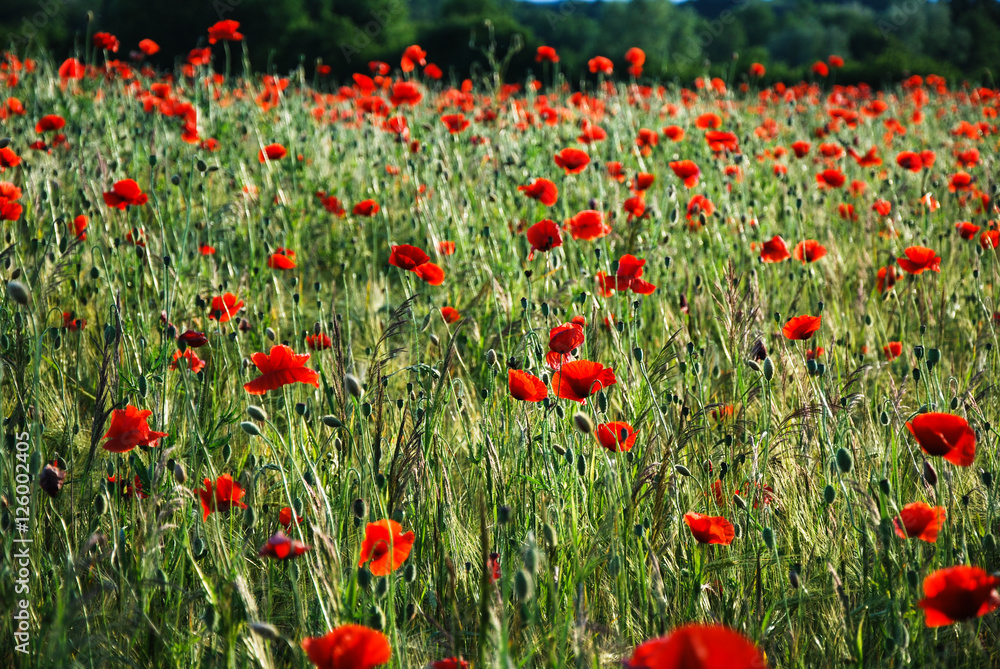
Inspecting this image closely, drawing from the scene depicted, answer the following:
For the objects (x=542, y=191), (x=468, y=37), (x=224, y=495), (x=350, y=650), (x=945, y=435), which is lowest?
(x=224, y=495)

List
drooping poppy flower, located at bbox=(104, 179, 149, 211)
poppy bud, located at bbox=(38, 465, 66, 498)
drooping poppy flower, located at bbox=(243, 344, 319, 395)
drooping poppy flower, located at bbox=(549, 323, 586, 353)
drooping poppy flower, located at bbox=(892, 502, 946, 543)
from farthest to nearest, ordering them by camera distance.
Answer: drooping poppy flower, located at bbox=(104, 179, 149, 211), drooping poppy flower, located at bbox=(549, 323, 586, 353), drooping poppy flower, located at bbox=(243, 344, 319, 395), poppy bud, located at bbox=(38, 465, 66, 498), drooping poppy flower, located at bbox=(892, 502, 946, 543)

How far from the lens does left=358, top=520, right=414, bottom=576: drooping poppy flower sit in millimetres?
1089

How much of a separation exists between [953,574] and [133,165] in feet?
12.5

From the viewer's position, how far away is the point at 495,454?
1372 mm

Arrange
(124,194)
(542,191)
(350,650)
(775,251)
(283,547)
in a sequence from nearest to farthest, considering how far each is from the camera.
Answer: (350,650) < (283,547) < (124,194) < (775,251) < (542,191)

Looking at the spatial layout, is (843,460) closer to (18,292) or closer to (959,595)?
(959,595)

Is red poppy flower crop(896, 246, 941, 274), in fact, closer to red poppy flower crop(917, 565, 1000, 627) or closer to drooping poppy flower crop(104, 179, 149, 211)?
red poppy flower crop(917, 565, 1000, 627)

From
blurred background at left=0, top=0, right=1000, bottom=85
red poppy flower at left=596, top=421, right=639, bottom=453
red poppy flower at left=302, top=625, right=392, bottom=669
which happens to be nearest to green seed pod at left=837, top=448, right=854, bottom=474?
red poppy flower at left=596, top=421, right=639, bottom=453

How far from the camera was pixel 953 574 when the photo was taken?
91 cm

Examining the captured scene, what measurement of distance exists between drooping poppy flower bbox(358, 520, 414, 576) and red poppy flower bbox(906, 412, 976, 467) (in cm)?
80

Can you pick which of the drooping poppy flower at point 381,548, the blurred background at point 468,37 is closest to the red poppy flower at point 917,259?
the drooping poppy flower at point 381,548

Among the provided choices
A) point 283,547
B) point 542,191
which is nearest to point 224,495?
point 283,547

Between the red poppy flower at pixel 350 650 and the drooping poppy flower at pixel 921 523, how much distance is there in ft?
2.61

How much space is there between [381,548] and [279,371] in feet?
1.37
